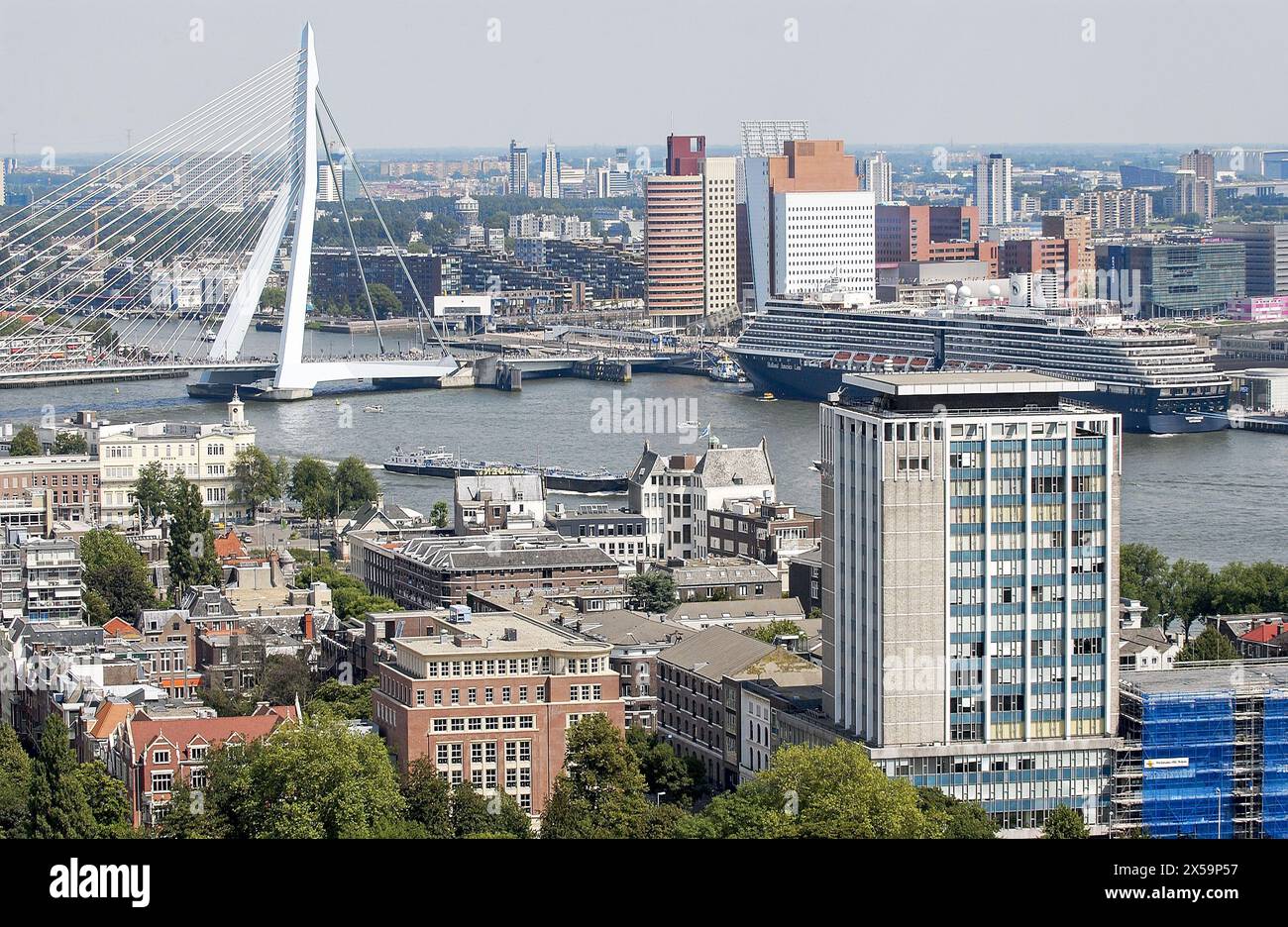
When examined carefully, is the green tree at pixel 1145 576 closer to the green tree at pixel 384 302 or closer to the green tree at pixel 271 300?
the green tree at pixel 271 300

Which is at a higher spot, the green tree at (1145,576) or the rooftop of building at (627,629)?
the rooftop of building at (627,629)

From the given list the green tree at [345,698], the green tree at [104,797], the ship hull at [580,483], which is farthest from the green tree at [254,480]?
the green tree at [104,797]

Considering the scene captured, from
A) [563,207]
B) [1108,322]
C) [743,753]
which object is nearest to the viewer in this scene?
[743,753]

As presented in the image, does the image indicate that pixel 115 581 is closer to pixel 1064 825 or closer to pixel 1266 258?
pixel 1064 825

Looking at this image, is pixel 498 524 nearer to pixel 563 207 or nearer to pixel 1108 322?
pixel 1108 322

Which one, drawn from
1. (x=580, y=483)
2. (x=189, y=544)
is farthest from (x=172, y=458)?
(x=189, y=544)
